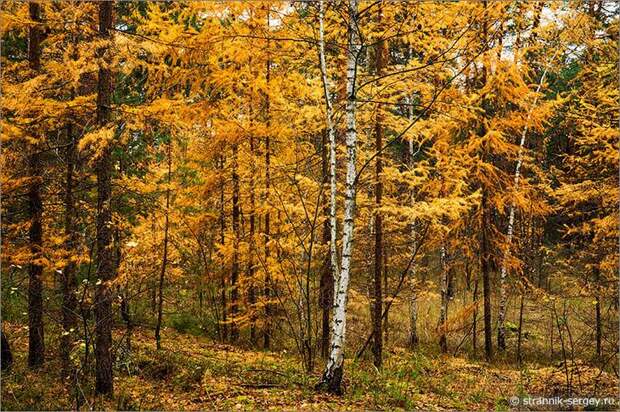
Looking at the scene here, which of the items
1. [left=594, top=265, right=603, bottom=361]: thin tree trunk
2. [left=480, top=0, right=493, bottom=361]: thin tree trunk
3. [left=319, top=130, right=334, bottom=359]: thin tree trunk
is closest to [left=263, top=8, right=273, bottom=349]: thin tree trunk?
[left=319, top=130, right=334, bottom=359]: thin tree trunk

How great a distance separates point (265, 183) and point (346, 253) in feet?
20.5

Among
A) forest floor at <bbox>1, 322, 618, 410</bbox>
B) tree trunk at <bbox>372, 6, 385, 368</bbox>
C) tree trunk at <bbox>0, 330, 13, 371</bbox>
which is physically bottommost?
forest floor at <bbox>1, 322, 618, 410</bbox>

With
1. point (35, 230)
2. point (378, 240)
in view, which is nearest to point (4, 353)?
point (35, 230)

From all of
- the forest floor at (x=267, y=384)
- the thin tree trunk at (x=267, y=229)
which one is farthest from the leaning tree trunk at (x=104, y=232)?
the thin tree trunk at (x=267, y=229)

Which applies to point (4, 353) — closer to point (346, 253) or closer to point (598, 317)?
point (346, 253)

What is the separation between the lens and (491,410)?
8.39 meters

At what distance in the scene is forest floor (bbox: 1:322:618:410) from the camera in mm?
7664

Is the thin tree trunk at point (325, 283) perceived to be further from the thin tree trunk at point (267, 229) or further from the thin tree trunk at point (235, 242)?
the thin tree trunk at point (235, 242)

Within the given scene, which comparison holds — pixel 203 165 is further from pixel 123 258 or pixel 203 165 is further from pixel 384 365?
pixel 384 365

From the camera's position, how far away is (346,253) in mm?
7750

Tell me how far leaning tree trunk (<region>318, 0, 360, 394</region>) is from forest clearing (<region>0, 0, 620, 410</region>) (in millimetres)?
41

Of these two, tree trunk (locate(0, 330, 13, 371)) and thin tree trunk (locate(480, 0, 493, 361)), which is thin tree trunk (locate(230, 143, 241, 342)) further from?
thin tree trunk (locate(480, 0, 493, 361))

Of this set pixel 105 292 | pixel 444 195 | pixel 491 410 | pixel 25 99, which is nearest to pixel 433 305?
pixel 444 195

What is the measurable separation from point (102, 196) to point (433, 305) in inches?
818
